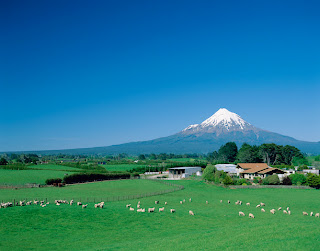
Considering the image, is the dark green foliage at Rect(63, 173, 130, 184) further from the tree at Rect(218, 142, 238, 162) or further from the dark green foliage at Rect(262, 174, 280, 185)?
the tree at Rect(218, 142, 238, 162)

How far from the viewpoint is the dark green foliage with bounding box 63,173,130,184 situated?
81.0 meters

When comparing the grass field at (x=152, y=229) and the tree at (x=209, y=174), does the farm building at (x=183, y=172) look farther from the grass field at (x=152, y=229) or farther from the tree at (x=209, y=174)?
the grass field at (x=152, y=229)

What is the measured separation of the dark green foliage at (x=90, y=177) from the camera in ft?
266

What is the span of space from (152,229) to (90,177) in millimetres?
59652

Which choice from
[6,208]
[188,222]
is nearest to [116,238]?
[188,222]

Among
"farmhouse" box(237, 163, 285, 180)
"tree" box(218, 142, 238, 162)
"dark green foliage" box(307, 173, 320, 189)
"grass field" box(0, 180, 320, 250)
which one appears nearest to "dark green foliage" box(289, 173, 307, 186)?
"dark green foliage" box(307, 173, 320, 189)

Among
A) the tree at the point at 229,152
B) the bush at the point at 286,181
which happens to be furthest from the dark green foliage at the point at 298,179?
the tree at the point at 229,152

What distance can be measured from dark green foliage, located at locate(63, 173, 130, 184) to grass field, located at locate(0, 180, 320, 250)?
41963mm

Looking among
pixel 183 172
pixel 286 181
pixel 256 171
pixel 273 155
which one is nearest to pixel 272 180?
pixel 286 181

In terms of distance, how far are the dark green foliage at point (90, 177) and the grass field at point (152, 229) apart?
4196cm

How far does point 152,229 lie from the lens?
3108 cm

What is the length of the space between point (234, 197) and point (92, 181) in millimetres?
44682

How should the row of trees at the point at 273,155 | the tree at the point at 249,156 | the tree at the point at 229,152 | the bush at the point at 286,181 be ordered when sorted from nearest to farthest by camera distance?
1. the bush at the point at 286,181
2. the tree at the point at 249,156
3. the row of trees at the point at 273,155
4. the tree at the point at 229,152

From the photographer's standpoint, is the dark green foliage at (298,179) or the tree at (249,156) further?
the tree at (249,156)
